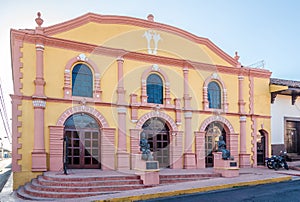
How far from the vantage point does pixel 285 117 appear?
19203 mm

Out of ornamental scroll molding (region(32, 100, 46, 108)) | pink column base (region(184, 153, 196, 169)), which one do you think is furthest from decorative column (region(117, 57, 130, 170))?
ornamental scroll molding (region(32, 100, 46, 108))

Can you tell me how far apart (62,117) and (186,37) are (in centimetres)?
800

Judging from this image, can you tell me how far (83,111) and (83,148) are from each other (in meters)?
1.69

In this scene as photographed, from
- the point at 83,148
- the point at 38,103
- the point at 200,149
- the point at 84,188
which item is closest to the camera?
the point at 84,188

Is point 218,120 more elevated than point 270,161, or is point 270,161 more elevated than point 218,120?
point 218,120

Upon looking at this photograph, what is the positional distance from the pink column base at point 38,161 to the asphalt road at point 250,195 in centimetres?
531

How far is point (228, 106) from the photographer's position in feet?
56.8

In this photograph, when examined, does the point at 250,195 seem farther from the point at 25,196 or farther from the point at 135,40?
the point at 135,40

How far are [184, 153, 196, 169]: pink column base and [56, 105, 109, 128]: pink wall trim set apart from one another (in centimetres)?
455

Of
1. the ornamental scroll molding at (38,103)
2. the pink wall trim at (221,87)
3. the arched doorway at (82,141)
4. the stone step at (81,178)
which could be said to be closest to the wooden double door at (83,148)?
the arched doorway at (82,141)

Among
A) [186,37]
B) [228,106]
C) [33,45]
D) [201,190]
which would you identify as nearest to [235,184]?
[201,190]

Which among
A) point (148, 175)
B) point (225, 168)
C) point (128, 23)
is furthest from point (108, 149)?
point (128, 23)

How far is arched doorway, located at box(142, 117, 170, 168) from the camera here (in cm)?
1534

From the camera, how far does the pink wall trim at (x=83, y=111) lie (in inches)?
513
